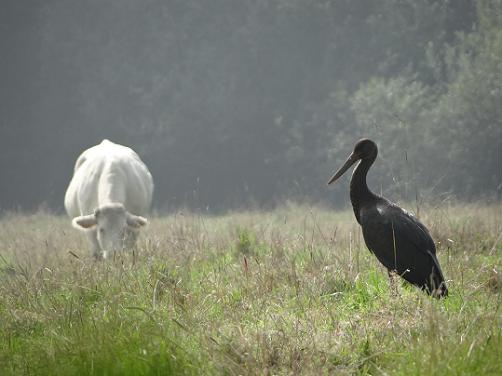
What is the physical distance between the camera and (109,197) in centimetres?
946

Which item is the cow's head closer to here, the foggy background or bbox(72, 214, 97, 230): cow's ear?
bbox(72, 214, 97, 230): cow's ear

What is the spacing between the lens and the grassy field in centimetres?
372

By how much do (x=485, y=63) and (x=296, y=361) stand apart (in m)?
18.7

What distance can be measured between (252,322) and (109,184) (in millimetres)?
5405

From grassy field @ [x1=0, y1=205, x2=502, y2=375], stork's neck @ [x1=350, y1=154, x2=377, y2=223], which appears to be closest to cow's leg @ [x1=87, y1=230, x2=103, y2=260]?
grassy field @ [x1=0, y1=205, x2=502, y2=375]

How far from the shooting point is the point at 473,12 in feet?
85.5

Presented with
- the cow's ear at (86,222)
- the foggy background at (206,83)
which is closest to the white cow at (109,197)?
the cow's ear at (86,222)

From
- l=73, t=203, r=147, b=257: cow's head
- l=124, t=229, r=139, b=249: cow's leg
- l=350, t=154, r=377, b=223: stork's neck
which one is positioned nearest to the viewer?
l=350, t=154, r=377, b=223: stork's neck

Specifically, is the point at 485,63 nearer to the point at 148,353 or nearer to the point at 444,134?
the point at 444,134

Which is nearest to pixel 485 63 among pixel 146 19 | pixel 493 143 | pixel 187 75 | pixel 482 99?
pixel 482 99

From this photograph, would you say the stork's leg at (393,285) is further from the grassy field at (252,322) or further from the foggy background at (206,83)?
the foggy background at (206,83)

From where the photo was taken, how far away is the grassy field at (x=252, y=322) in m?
3.72

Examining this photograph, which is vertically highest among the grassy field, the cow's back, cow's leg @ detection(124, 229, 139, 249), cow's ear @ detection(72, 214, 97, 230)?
the cow's back

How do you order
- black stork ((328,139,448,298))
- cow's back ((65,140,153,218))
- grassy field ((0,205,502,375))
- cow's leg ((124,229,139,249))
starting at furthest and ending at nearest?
cow's back ((65,140,153,218)) → cow's leg ((124,229,139,249)) → black stork ((328,139,448,298)) → grassy field ((0,205,502,375))
